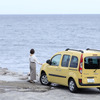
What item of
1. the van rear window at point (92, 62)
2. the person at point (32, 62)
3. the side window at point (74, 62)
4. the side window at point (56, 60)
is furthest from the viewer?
the person at point (32, 62)

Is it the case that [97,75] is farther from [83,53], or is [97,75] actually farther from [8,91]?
[8,91]

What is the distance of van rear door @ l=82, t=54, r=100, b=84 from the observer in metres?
13.1

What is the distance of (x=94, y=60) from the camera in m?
13.4

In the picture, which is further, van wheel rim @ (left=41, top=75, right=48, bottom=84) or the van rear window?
van wheel rim @ (left=41, top=75, right=48, bottom=84)

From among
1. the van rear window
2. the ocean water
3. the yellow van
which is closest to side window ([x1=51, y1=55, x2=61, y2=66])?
the yellow van

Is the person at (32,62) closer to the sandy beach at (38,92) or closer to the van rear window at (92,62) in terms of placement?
the sandy beach at (38,92)

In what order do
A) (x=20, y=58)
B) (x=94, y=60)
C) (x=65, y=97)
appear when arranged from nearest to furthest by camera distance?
1. (x=65, y=97)
2. (x=94, y=60)
3. (x=20, y=58)

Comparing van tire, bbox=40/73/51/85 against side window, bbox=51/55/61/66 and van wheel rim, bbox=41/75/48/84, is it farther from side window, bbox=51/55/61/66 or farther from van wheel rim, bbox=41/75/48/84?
side window, bbox=51/55/61/66

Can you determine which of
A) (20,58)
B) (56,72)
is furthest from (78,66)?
(20,58)

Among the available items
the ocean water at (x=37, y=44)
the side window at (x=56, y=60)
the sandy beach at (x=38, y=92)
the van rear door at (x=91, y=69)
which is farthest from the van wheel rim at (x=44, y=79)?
the ocean water at (x=37, y=44)

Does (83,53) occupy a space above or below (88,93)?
above

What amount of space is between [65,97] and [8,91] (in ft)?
6.89

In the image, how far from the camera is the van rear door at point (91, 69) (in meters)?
13.1

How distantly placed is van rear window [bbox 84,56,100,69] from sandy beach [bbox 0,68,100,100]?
921 mm
